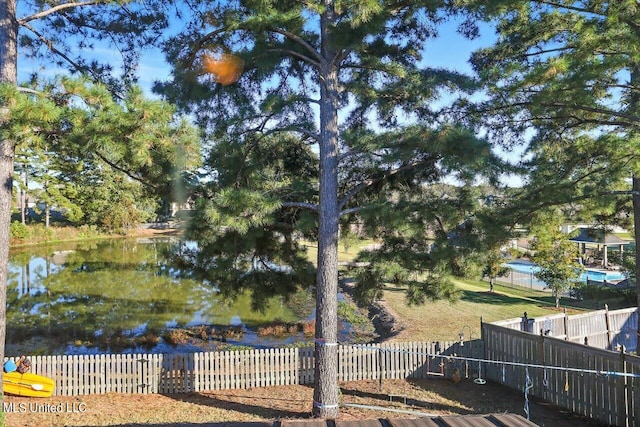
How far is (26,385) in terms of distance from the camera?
729cm

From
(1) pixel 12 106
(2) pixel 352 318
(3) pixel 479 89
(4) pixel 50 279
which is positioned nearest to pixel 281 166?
(3) pixel 479 89

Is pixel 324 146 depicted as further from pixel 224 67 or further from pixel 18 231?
Result: pixel 18 231

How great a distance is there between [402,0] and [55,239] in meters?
41.3

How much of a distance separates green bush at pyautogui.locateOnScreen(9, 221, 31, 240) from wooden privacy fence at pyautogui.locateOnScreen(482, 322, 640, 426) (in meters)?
35.7

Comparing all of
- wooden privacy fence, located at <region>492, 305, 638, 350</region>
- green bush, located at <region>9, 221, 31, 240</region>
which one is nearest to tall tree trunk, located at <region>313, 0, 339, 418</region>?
wooden privacy fence, located at <region>492, 305, 638, 350</region>

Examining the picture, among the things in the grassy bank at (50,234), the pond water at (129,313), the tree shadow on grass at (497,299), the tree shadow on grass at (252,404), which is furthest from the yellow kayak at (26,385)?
the grassy bank at (50,234)

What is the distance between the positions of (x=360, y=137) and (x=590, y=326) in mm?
7662

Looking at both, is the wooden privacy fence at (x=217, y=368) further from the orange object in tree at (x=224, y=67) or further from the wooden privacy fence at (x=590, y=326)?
the orange object in tree at (x=224, y=67)

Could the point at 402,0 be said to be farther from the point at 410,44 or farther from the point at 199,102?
the point at 199,102

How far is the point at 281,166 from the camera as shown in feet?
26.6

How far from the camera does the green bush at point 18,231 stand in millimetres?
33000

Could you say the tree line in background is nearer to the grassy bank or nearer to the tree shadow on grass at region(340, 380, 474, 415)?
the tree shadow on grass at region(340, 380, 474, 415)

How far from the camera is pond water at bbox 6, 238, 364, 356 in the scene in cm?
1230

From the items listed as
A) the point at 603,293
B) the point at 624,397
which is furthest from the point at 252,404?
the point at 603,293
